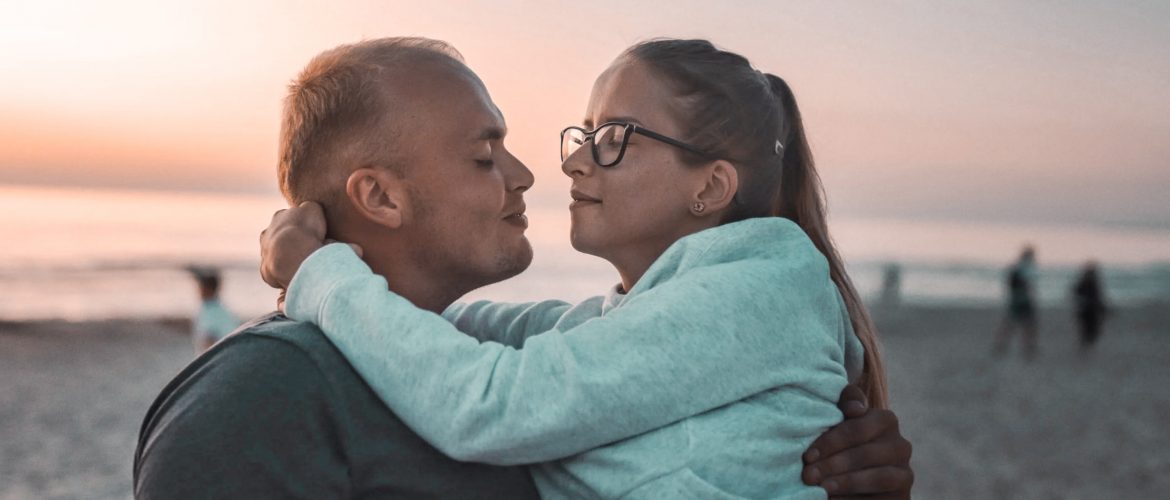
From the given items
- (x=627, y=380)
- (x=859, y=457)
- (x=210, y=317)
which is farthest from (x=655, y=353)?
(x=210, y=317)

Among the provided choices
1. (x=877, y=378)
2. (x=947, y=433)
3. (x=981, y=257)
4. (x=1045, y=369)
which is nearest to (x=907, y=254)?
(x=981, y=257)

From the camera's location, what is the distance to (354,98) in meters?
2.46

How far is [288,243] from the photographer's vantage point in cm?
222

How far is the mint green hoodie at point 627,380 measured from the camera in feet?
6.28

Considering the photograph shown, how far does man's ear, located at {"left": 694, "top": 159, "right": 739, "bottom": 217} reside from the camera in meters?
2.62

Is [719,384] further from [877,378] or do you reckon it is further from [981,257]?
[981,257]

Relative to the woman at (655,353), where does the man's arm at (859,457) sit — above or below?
below

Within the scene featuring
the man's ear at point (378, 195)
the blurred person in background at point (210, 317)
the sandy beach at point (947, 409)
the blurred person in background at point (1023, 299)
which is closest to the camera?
the man's ear at point (378, 195)

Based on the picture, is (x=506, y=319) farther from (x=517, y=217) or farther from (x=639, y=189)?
(x=639, y=189)

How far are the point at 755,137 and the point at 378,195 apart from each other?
0.97 m

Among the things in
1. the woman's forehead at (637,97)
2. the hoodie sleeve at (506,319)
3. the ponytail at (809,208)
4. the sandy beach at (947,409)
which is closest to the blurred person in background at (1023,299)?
the sandy beach at (947,409)

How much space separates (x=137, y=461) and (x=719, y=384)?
1098 mm

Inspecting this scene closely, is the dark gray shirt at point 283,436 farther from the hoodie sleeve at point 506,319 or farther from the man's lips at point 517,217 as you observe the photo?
the hoodie sleeve at point 506,319

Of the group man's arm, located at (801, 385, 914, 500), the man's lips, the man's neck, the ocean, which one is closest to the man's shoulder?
the man's neck
